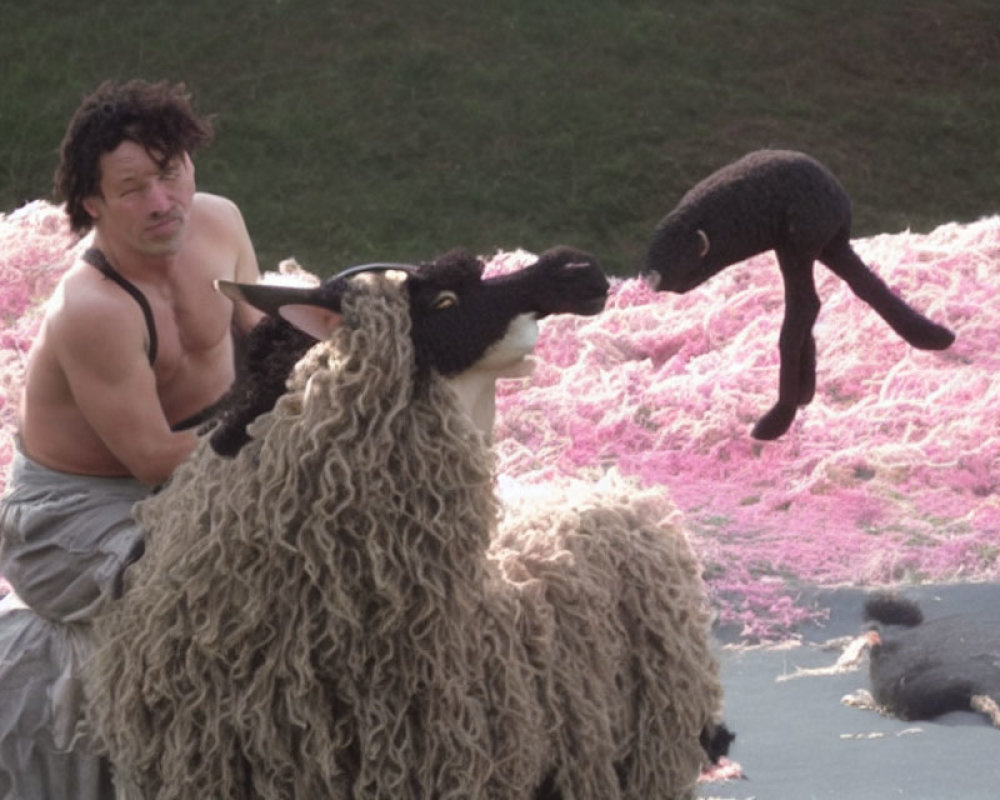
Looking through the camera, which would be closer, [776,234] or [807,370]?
[776,234]

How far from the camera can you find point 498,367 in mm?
1817

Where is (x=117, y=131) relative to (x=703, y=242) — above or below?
above

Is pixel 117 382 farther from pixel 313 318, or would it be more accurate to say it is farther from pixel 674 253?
pixel 674 253

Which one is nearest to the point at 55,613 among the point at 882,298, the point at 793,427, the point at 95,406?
the point at 95,406

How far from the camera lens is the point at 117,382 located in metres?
2.00

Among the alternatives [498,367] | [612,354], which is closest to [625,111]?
[612,354]

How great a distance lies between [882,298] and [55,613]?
0.95m

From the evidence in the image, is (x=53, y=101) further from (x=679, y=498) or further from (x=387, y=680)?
(x=387, y=680)

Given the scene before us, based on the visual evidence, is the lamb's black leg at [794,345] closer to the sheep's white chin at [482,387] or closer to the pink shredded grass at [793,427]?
the sheep's white chin at [482,387]

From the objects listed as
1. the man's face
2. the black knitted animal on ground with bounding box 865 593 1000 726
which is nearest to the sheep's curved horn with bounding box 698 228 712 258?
the man's face

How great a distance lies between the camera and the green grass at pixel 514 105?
18.9 ft

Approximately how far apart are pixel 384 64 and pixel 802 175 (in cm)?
490

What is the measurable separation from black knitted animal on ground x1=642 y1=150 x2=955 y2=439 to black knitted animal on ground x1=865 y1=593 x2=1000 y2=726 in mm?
825

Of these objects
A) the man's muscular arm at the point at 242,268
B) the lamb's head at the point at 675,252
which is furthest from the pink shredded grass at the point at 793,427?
the lamb's head at the point at 675,252
